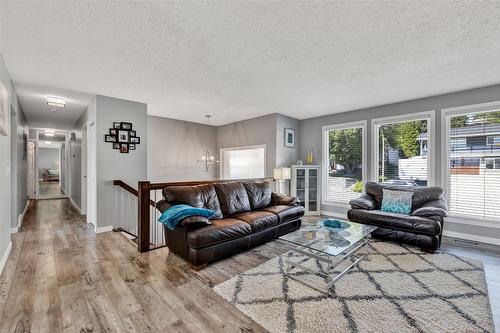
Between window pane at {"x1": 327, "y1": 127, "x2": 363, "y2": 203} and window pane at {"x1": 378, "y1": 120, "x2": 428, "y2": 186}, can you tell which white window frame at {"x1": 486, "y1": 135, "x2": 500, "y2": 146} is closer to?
window pane at {"x1": 378, "y1": 120, "x2": 428, "y2": 186}

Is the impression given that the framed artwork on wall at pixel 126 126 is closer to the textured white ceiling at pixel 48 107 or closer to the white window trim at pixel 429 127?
the textured white ceiling at pixel 48 107

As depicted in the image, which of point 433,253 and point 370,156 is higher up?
point 370,156

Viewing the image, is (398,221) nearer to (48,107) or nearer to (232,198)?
(232,198)

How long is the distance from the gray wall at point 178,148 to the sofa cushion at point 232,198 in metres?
2.79

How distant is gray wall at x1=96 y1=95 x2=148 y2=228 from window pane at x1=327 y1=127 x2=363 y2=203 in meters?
4.35

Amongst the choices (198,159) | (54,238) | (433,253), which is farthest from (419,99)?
(54,238)

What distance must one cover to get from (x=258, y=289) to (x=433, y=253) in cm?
262

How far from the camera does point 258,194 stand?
425 centimetres

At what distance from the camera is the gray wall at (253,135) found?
559cm

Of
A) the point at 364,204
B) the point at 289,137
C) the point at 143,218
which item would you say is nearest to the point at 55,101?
the point at 143,218

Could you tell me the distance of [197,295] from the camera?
216cm

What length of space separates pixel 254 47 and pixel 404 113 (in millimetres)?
3632

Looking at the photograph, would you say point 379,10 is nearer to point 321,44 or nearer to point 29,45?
point 321,44

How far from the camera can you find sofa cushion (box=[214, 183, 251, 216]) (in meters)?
3.67
